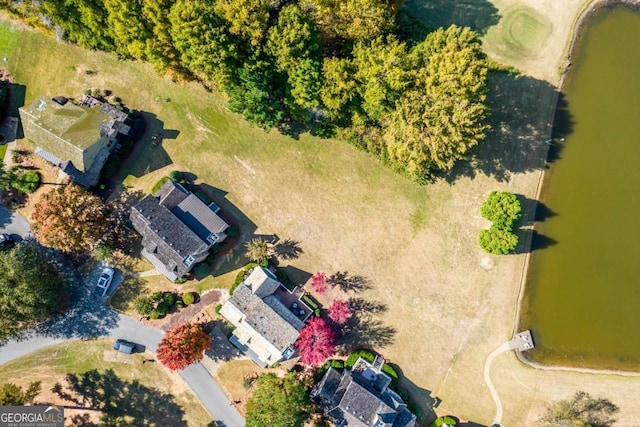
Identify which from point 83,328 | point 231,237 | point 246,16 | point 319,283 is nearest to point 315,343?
point 319,283

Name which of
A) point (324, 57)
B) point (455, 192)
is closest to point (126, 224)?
point (324, 57)

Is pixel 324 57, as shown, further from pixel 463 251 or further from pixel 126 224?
pixel 126 224

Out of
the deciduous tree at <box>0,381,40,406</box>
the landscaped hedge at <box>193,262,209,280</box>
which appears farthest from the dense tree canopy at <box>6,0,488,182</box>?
the deciduous tree at <box>0,381,40,406</box>

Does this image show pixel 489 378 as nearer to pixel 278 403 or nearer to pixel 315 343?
pixel 315 343

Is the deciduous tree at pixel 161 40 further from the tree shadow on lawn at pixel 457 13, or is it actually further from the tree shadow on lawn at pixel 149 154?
the tree shadow on lawn at pixel 457 13

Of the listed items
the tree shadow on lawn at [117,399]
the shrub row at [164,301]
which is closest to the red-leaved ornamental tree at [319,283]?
the shrub row at [164,301]

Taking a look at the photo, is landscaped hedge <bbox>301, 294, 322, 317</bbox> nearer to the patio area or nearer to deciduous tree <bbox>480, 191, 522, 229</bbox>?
the patio area
